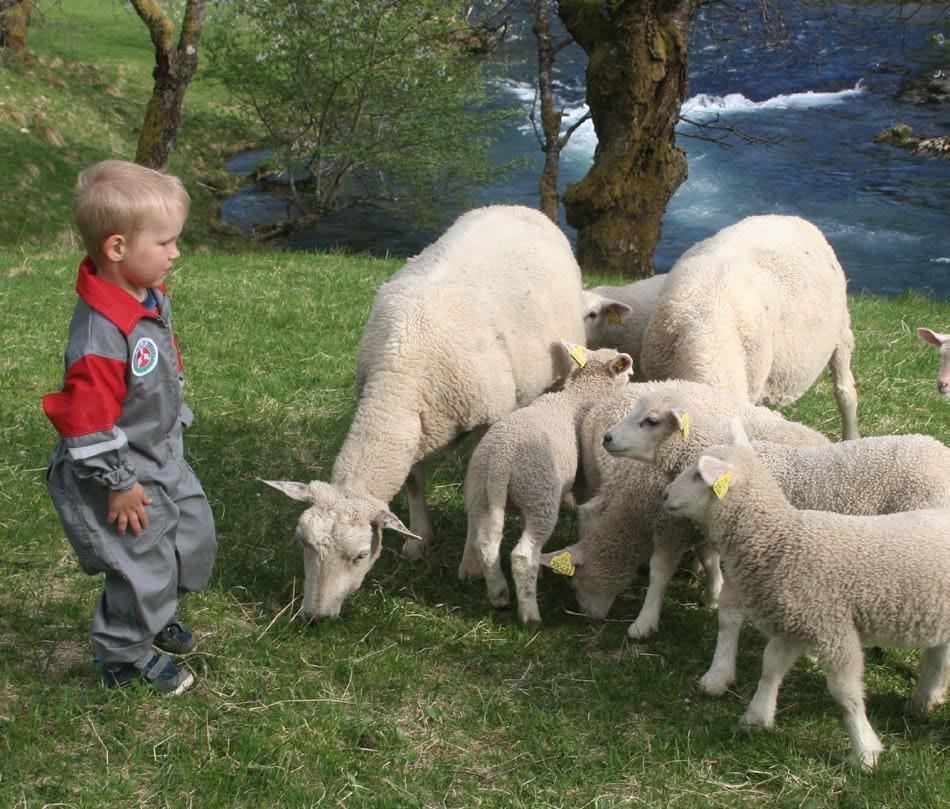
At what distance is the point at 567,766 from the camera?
3.51 meters

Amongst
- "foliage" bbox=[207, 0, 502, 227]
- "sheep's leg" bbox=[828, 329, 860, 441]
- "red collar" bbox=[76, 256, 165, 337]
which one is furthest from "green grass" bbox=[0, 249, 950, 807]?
"foliage" bbox=[207, 0, 502, 227]

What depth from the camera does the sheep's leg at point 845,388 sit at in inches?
256

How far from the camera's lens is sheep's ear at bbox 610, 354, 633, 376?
508cm

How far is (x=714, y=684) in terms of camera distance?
3896 millimetres

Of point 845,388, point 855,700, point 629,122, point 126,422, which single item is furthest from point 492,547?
point 629,122

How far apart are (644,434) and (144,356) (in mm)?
2010

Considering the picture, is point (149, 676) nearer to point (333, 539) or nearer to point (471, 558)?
point (333, 539)

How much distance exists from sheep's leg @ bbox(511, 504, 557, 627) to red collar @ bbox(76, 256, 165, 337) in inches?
75.7

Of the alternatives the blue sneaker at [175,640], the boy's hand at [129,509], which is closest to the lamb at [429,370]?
the blue sneaker at [175,640]

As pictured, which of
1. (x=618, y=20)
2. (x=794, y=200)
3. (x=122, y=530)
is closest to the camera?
(x=122, y=530)

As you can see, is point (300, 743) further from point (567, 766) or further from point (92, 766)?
point (567, 766)

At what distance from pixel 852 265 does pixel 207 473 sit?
12197 mm

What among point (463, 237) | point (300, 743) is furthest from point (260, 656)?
point (463, 237)

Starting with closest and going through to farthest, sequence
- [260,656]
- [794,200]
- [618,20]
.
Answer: [260,656] < [618,20] < [794,200]
